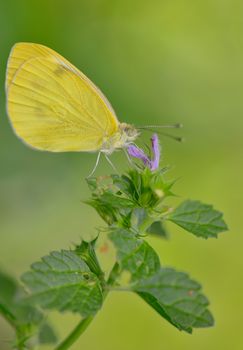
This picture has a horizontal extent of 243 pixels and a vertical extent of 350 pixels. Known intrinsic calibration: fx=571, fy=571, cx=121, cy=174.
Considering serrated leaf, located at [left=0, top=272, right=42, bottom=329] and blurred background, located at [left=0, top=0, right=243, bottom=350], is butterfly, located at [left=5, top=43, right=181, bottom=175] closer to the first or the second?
serrated leaf, located at [left=0, top=272, right=42, bottom=329]

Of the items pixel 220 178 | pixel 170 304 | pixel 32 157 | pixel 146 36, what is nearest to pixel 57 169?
pixel 32 157

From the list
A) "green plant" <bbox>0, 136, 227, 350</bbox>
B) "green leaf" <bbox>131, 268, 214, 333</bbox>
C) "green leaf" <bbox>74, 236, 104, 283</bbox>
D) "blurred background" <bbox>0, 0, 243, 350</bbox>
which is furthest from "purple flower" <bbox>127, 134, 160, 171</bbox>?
→ "blurred background" <bbox>0, 0, 243, 350</bbox>

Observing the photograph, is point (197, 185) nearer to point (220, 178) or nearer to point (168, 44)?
point (220, 178)

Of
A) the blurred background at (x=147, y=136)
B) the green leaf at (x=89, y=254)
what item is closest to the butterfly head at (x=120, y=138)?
the green leaf at (x=89, y=254)

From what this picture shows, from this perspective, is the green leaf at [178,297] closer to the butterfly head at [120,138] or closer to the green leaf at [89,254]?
the green leaf at [89,254]

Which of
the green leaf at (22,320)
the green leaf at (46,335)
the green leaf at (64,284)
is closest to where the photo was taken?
the green leaf at (64,284)
